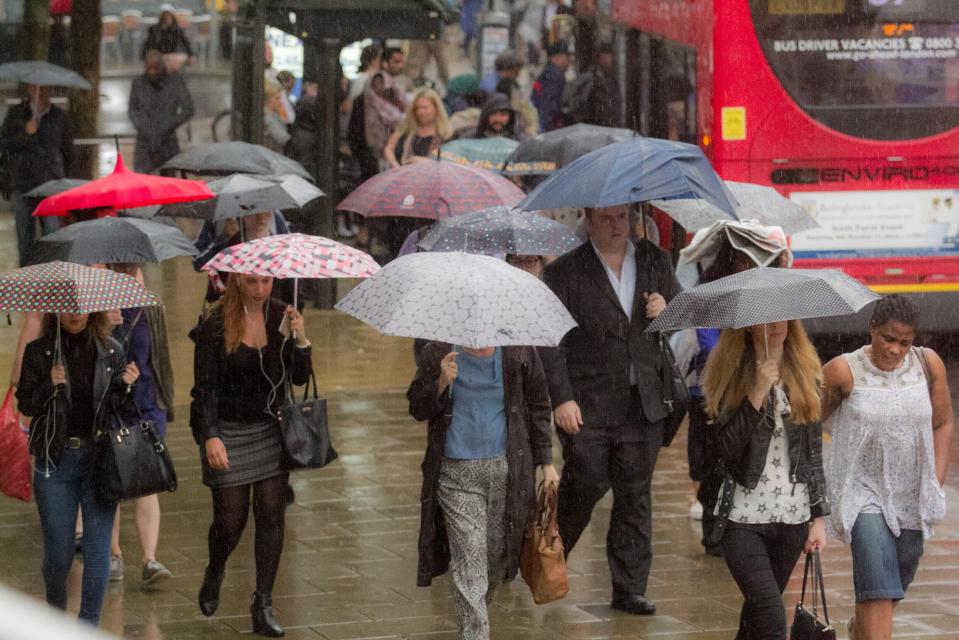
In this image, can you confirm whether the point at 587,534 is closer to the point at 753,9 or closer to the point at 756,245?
the point at 756,245

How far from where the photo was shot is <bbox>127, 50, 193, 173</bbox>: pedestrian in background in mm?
19406

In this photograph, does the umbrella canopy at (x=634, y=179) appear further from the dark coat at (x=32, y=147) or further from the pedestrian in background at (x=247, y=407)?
the dark coat at (x=32, y=147)

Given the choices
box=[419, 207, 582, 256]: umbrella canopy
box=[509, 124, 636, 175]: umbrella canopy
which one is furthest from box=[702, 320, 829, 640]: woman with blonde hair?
box=[509, 124, 636, 175]: umbrella canopy

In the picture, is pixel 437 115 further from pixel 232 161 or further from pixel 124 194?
pixel 124 194

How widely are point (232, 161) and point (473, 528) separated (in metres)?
4.04

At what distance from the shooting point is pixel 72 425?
612 centimetres

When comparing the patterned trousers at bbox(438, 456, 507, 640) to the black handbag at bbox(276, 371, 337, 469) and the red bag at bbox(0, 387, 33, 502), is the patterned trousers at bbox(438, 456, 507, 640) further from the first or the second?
the red bag at bbox(0, 387, 33, 502)

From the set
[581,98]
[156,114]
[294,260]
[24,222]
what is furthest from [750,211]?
[156,114]

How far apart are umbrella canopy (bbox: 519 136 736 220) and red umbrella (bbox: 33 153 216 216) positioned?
6.63 feet

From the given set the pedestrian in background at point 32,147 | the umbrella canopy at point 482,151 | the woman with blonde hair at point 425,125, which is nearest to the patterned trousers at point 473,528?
the umbrella canopy at point 482,151

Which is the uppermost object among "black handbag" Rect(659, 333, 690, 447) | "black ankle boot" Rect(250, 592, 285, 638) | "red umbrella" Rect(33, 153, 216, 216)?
"red umbrella" Rect(33, 153, 216, 216)

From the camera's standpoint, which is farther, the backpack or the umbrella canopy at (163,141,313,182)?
the backpack

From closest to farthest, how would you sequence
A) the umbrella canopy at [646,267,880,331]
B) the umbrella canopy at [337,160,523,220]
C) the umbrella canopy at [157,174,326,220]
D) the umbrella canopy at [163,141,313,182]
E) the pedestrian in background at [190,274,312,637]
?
the umbrella canopy at [646,267,880,331] → the pedestrian in background at [190,274,312,637] → the umbrella canopy at [157,174,326,220] → the umbrella canopy at [337,160,523,220] → the umbrella canopy at [163,141,313,182]

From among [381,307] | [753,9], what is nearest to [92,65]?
[753,9]
